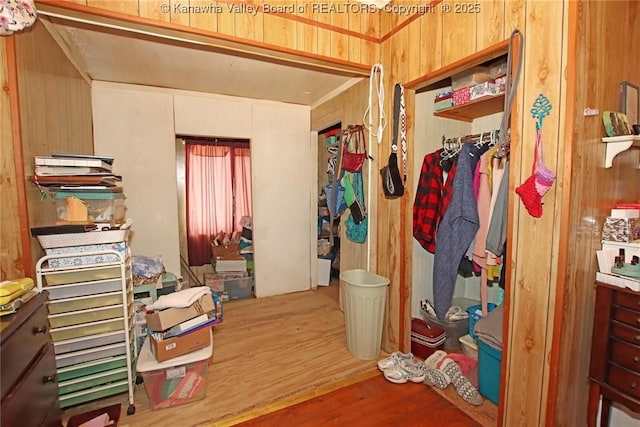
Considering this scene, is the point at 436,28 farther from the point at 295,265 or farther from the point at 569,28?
the point at 295,265

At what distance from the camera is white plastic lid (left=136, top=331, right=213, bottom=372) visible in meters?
1.71

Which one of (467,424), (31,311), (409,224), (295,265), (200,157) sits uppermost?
(200,157)

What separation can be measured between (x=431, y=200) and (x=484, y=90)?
0.86 meters

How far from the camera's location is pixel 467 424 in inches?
65.6

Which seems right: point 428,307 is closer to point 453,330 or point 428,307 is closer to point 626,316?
point 453,330

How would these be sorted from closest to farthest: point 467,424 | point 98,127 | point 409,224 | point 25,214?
point 25,214 < point 467,424 < point 409,224 < point 98,127

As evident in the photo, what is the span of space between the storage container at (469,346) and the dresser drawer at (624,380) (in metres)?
0.84

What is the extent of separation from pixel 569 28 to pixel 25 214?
2.68 meters

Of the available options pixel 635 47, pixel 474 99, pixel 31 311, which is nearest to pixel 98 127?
pixel 31 311

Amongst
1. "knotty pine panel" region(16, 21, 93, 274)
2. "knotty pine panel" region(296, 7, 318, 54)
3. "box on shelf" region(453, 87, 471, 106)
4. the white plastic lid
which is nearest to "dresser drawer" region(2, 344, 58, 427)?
the white plastic lid

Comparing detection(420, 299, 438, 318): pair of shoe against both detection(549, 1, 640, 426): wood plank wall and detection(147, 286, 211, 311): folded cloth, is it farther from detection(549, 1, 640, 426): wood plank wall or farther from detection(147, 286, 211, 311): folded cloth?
detection(147, 286, 211, 311): folded cloth

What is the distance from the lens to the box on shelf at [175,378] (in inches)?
68.8

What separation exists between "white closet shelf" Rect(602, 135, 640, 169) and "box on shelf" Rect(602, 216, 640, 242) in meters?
0.27

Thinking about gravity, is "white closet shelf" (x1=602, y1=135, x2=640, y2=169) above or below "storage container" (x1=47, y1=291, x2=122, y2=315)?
above
